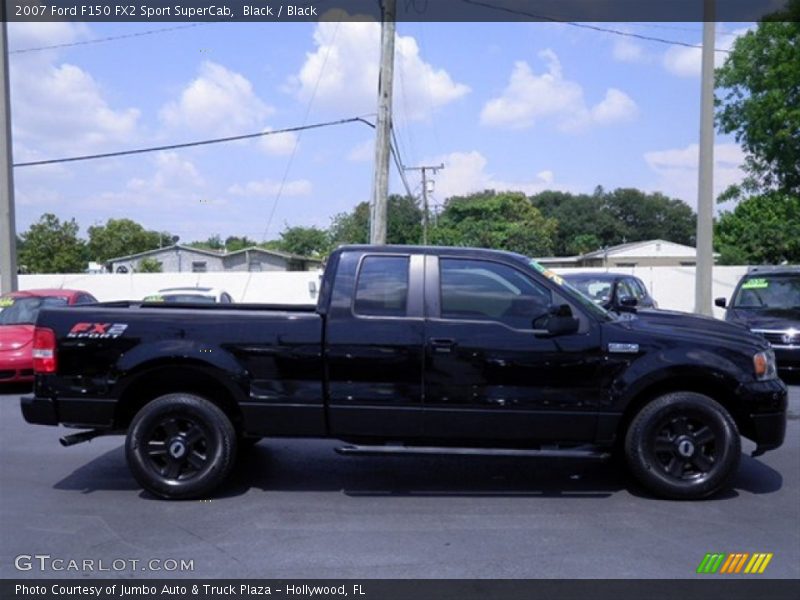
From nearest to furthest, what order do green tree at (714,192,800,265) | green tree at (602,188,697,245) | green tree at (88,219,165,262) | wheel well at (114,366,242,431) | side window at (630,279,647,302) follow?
wheel well at (114,366,242,431) < side window at (630,279,647,302) < green tree at (714,192,800,265) < green tree at (88,219,165,262) < green tree at (602,188,697,245)

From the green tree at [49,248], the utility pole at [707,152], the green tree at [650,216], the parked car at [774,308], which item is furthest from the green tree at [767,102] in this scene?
the green tree at [650,216]

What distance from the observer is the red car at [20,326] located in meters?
10.7

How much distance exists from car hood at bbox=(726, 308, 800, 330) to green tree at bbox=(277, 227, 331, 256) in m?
55.6

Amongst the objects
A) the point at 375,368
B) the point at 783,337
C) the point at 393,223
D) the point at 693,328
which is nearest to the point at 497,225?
the point at 393,223

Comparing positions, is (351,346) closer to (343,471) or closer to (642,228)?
(343,471)

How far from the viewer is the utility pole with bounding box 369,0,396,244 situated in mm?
17156

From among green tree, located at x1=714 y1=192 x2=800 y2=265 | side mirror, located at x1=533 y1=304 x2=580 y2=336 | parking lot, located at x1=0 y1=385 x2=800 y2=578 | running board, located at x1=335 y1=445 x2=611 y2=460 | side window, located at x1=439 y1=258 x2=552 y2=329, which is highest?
green tree, located at x1=714 y1=192 x2=800 y2=265

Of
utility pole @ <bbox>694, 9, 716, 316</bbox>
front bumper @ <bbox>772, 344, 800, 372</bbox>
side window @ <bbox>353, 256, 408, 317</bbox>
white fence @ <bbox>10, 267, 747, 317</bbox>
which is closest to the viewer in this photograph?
side window @ <bbox>353, 256, 408, 317</bbox>

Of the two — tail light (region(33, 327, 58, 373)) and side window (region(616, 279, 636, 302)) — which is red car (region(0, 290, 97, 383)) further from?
side window (region(616, 279, 636, 302))

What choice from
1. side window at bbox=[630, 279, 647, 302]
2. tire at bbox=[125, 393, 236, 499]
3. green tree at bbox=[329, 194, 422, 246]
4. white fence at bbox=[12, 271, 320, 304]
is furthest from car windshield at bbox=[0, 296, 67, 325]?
green tree at bbox=[329, 194, 422, 246]

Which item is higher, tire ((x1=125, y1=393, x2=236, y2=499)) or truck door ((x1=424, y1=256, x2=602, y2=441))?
truck door ((x1=424, y1=256, x2=602, y2=441))

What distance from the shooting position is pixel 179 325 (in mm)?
5762

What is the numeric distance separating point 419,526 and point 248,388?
164cm

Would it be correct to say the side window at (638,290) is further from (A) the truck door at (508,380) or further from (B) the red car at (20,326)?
(A) the truck door at (508,380)
